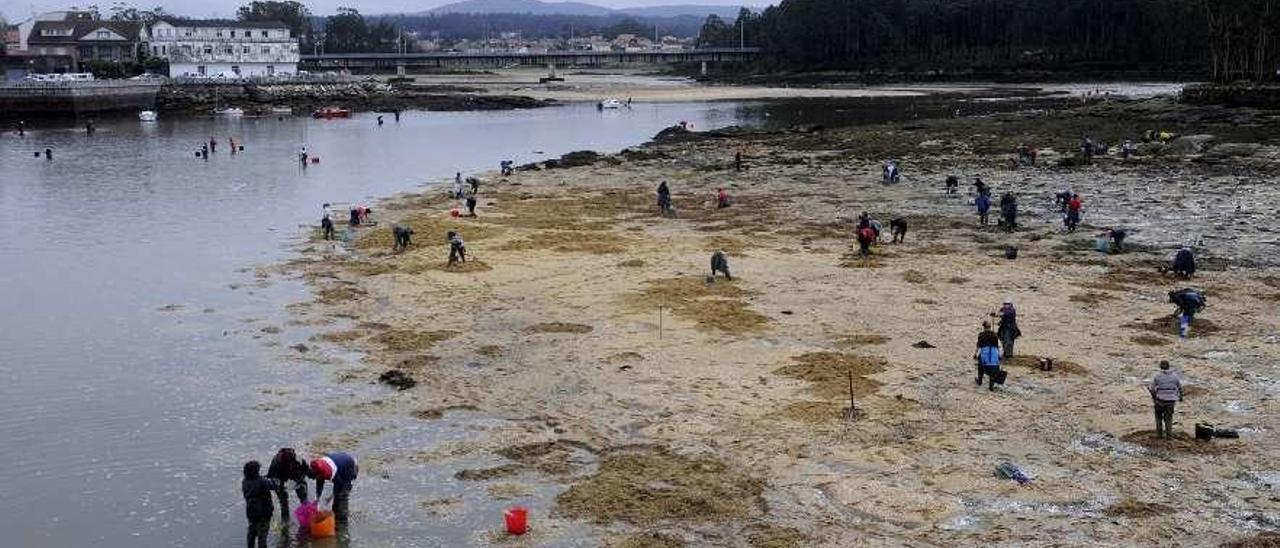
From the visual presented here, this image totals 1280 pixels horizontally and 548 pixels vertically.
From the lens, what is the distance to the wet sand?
15.7 meters

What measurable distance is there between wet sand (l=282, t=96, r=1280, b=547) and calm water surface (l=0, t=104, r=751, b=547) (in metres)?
1.57

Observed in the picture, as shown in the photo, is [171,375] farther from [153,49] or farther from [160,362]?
[153,49]

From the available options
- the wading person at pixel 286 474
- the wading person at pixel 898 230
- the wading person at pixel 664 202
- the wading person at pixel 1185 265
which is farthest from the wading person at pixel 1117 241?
the wading person at pixel 286 474

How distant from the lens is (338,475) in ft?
51.2

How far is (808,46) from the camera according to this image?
193125mm

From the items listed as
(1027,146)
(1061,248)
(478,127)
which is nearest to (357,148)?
(478,127)

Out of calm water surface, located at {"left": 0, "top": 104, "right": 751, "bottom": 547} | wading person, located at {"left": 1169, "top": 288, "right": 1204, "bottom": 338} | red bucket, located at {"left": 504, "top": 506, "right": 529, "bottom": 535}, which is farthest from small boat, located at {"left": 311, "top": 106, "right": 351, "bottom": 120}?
red bucket, located at {"left": 504, "top": 506, "right": 529, "bottom": 535}

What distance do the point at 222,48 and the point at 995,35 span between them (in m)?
116

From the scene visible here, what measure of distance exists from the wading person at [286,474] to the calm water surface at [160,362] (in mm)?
679

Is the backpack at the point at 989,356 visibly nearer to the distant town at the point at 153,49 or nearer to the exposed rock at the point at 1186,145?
the exposed rock at the point at 1186,145

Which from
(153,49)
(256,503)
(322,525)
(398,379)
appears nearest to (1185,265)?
(398,379)

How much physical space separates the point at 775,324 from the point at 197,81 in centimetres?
12253

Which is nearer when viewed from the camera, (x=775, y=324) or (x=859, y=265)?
(x=775, y=324)

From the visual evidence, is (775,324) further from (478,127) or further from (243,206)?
(478,127)
